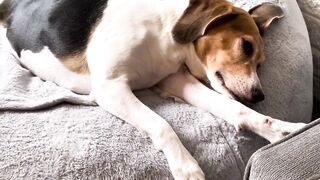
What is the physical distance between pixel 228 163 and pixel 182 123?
184 mm

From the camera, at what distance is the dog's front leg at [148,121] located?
1249 mm

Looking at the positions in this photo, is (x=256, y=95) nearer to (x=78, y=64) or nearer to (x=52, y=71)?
(x=78, y=64)

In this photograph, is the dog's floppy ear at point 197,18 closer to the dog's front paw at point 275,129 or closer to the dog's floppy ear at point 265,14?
the dog's floppy ear at point 265,14

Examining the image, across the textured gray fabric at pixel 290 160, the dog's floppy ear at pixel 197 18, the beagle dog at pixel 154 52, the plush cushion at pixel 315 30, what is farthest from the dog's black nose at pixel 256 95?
the plush cushion at pixel 315 30

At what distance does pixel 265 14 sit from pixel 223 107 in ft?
1.47

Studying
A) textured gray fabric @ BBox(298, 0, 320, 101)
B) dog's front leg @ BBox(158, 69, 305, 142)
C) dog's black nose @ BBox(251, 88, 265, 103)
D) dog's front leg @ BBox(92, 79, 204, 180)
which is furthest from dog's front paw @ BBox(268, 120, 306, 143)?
textured gray fabric @ BBox(298, 0, 320, 101)

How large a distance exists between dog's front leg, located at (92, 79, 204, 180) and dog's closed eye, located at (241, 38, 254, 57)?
38 cm

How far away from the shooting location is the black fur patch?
163cm

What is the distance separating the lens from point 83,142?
1307mm

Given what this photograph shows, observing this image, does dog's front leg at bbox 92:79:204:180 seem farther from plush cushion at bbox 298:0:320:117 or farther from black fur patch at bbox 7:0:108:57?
plush cushion at bbox 298:0:320:117

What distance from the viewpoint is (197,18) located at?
154 centimetres

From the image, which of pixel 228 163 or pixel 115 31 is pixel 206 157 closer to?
pixel 228 163

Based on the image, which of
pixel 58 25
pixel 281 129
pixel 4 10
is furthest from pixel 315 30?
pixel 4 10

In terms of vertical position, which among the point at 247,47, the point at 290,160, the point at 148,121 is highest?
the point at 290,160
